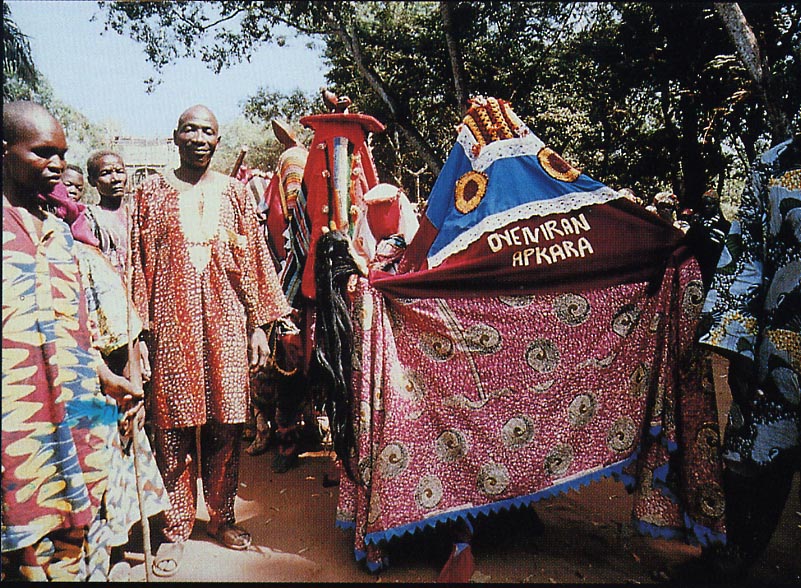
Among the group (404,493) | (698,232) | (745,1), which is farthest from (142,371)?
(745,1)

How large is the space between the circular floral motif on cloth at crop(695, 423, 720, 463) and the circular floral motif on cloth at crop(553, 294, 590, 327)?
0.73m

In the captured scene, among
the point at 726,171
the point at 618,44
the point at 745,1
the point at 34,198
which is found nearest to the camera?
the point at 34,198

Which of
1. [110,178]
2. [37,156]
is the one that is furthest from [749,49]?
[37,156]

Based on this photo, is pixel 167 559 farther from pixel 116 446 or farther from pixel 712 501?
pixel 712 501

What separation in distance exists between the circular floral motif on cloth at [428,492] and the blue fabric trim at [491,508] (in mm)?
66

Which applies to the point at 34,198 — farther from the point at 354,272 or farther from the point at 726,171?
the point at 726,171

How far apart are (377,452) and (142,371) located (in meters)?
1.11

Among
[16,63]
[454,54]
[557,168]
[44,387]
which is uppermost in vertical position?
[454,54]

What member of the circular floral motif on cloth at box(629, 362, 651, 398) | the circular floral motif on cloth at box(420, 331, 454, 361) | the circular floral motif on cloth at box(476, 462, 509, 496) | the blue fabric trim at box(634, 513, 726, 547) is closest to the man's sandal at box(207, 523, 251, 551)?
the circular floral motif on cloth at box(476, 462, 509, 496)

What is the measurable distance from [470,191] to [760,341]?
1.43 m

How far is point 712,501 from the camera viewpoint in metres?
2.77

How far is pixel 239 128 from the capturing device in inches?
121

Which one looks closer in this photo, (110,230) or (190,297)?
(190,297)

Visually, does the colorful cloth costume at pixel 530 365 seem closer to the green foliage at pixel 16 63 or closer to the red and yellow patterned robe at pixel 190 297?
the red and yellow patterned robe at pixel 190 297
